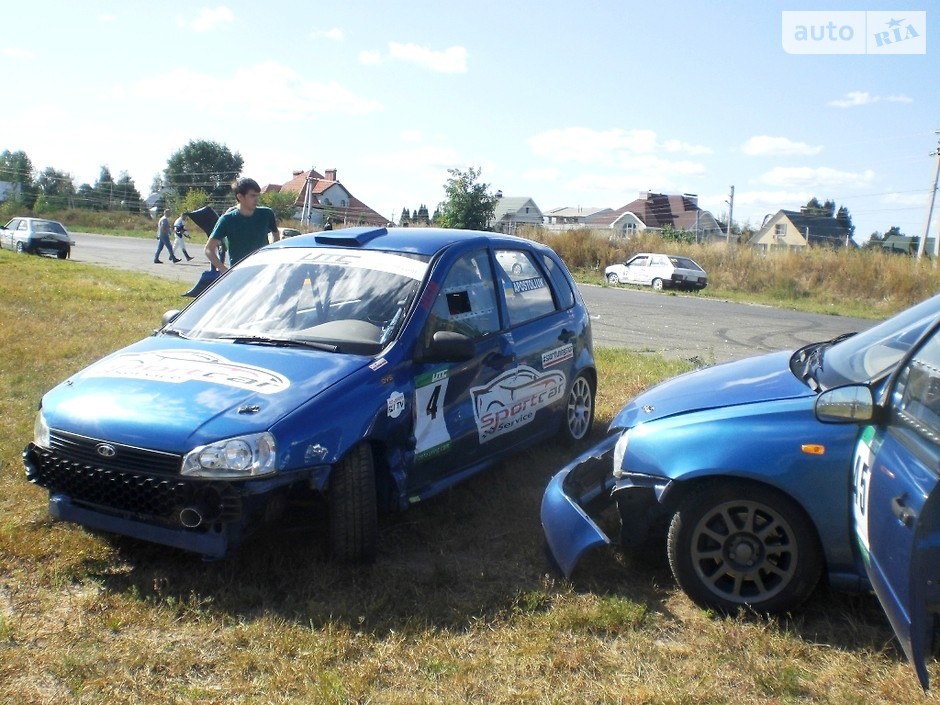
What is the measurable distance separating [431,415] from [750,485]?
1.70 m

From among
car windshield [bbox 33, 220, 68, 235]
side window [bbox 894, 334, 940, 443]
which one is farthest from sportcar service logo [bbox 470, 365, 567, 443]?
car windshield [bbox 33, 220, 68, 235]

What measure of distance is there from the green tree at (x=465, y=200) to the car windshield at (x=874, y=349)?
120 ft

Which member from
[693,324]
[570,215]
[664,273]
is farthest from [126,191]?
[693,324]

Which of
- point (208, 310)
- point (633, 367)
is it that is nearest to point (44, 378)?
point (208, 310)

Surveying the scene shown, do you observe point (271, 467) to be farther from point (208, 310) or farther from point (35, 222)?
point (35, 222)

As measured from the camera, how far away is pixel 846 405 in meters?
3.29

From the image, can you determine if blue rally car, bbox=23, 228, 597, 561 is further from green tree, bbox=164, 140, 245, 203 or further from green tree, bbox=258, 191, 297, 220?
green tree, bbox=164, 140, 245, 203

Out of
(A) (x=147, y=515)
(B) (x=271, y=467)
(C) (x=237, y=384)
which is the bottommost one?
(A) (x=147, y=515)

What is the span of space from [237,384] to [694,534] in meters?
2.17

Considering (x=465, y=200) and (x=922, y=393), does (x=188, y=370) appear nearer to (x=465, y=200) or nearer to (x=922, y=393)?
(x=922, y=393)

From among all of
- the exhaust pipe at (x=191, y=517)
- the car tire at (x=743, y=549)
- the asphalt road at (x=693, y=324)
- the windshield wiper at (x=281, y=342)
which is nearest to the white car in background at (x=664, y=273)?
the asphalt road at (x=693, y=324)

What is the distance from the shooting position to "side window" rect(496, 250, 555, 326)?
18.7 ft

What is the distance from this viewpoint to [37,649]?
3.38 m

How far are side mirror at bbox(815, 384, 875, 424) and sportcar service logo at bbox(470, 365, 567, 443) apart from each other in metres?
2.06
